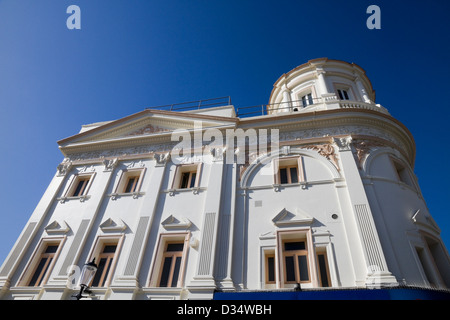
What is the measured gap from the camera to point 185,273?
1044cm

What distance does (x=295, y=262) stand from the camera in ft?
33.4

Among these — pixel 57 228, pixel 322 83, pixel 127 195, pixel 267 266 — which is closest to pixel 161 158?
pixel 127 195

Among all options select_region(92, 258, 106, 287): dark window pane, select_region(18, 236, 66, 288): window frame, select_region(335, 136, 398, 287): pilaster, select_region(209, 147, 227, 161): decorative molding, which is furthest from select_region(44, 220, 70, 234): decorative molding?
select_region(335, 136, 398, 287): pilaster

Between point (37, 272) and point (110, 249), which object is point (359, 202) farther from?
point (37, 272)

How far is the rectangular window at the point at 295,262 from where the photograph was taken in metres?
9.80

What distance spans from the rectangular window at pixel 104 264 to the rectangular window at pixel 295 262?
7.38 meters

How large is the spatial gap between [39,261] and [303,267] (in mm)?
12136

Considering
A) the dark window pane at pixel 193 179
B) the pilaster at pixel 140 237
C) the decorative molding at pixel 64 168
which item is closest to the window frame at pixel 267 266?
the pilaster at pixel 140 237

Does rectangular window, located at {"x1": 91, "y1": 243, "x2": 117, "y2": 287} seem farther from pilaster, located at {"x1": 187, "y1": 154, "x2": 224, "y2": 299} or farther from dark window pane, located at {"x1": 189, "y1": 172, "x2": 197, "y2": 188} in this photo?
dark window pane, located at {"x1": 189, "y1": 172, "x2": 197, "y2": 188}

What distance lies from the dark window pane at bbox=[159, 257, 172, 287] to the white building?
0.05m

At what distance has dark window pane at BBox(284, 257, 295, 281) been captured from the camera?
987 centimetres

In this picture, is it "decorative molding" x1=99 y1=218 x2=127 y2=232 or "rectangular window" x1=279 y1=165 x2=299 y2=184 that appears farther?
"rectangular window" x1=279 y1=165 x2=299 y2=184
